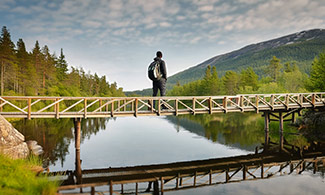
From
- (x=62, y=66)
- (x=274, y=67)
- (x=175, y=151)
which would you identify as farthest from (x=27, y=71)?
(x=274, y=67)

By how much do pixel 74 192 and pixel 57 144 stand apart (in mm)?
9948

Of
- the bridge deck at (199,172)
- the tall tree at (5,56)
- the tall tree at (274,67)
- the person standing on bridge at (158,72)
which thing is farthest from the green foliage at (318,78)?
the tall tree at (5,56)

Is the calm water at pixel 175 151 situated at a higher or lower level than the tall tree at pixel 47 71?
lower

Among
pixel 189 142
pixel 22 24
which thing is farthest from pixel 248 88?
pixel 22 24

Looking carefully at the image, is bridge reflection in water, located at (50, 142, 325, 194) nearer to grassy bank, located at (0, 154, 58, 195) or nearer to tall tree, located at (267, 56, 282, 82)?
grassy bank, located at (0, 154, 58, 195)

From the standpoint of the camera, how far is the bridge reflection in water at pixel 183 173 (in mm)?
9773

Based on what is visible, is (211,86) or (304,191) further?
(211,86)

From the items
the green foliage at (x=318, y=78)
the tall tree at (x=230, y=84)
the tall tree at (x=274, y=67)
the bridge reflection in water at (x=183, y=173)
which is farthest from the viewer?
the tall tree at (x=274, y=67)

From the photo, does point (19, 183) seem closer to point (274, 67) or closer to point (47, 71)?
point (47, 71)

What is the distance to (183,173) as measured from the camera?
11.8 m

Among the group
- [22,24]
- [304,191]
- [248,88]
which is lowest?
[304,191]

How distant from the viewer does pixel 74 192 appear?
8.92m

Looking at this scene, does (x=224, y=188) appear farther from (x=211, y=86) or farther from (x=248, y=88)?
(x=211, y=86)

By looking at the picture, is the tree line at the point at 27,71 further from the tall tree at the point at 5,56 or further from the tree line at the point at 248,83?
the tree line at the point at 248,83
